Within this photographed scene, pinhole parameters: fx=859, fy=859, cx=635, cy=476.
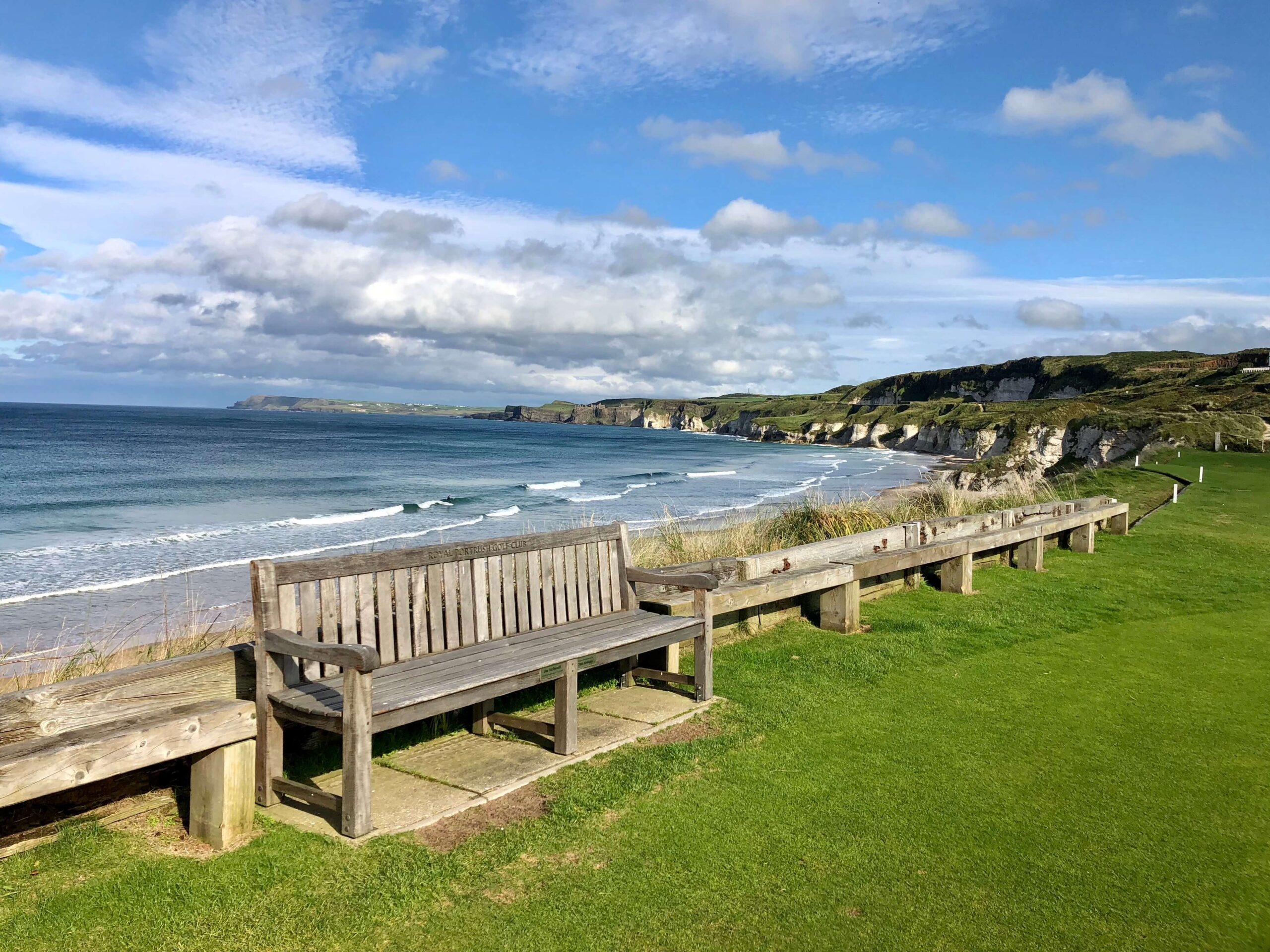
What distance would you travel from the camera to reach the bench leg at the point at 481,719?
5230 millimetres

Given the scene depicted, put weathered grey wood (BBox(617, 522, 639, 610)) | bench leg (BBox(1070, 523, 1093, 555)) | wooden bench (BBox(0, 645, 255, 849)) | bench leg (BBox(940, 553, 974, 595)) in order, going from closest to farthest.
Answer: wooden bench (BBox(0, 645, 255, 849)) → weathered grey wood (BBox(617, 522, 639, 610)) → bench leg (BBox(940, 553, 974, 595)) → bench leg (BBox(1070, 523, 1093, 555))

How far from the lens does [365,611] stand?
4.44m

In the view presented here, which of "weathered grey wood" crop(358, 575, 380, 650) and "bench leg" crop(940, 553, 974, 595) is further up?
"weathered grey wood" crop(358, 575, 380, 650)

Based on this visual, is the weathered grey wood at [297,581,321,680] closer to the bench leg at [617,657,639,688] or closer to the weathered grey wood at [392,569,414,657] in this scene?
the weathered grey wood at [392,569,414,657]

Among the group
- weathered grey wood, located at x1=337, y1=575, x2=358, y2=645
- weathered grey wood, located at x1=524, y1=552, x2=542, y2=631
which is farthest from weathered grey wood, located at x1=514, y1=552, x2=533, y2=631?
weathered grey wood, located at x1=337, y1=575, x2=358, y2=645

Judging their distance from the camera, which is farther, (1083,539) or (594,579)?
(1083,539)

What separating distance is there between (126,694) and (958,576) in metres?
7.87

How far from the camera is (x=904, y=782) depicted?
173 inches

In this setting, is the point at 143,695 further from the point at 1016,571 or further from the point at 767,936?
the point at 1016,571

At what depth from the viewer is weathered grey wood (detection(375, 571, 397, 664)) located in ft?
14.9

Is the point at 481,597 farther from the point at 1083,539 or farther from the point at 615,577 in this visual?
the point at 1083,539

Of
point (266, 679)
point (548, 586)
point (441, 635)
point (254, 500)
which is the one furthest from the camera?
point (254, 500)

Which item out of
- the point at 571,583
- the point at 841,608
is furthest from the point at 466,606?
the point at 841,608

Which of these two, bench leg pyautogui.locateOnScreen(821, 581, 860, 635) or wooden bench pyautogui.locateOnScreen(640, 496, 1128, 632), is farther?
bench leg pyautogui.locateOnScreen(821, 581, 860, 635)
